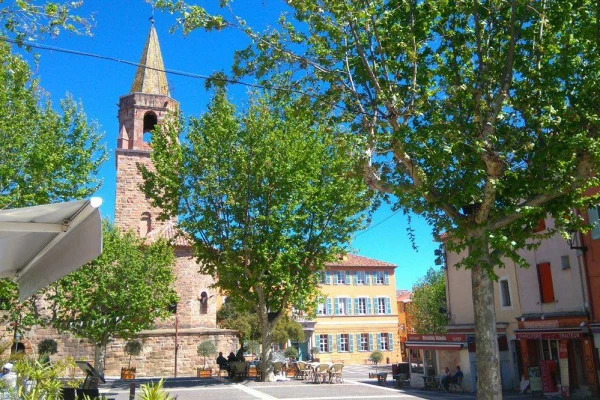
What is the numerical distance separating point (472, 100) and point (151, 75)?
130 ft

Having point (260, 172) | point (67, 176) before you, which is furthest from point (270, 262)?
point (67, 176)

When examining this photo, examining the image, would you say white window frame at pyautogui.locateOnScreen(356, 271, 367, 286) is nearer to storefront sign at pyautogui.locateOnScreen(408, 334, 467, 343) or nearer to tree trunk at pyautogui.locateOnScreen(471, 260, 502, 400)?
storefront sign at pyautogui.locateOnScreen(408, 334, 467, 343)

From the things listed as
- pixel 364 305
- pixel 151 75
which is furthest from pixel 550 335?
pixel 151 75

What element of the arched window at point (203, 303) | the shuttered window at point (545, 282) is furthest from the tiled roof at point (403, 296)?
the shuttered window at point (545, 282)

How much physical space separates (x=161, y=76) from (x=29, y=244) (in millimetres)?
42862

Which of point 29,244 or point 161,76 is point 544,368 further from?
point 161,76

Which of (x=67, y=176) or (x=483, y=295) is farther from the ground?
(x=67, y=176)

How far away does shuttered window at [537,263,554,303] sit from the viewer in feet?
73.0

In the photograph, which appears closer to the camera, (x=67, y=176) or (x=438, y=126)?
(x=438, y=126)

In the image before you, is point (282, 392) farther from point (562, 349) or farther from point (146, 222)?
point (146, 222)

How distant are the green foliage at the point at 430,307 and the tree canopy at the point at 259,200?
21774 mm

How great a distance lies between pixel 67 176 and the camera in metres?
20.4

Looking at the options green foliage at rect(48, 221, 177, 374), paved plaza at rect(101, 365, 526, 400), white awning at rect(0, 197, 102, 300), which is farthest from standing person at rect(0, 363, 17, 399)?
green foliage at rect(48, 221, 177, 374)

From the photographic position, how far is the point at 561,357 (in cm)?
2039
